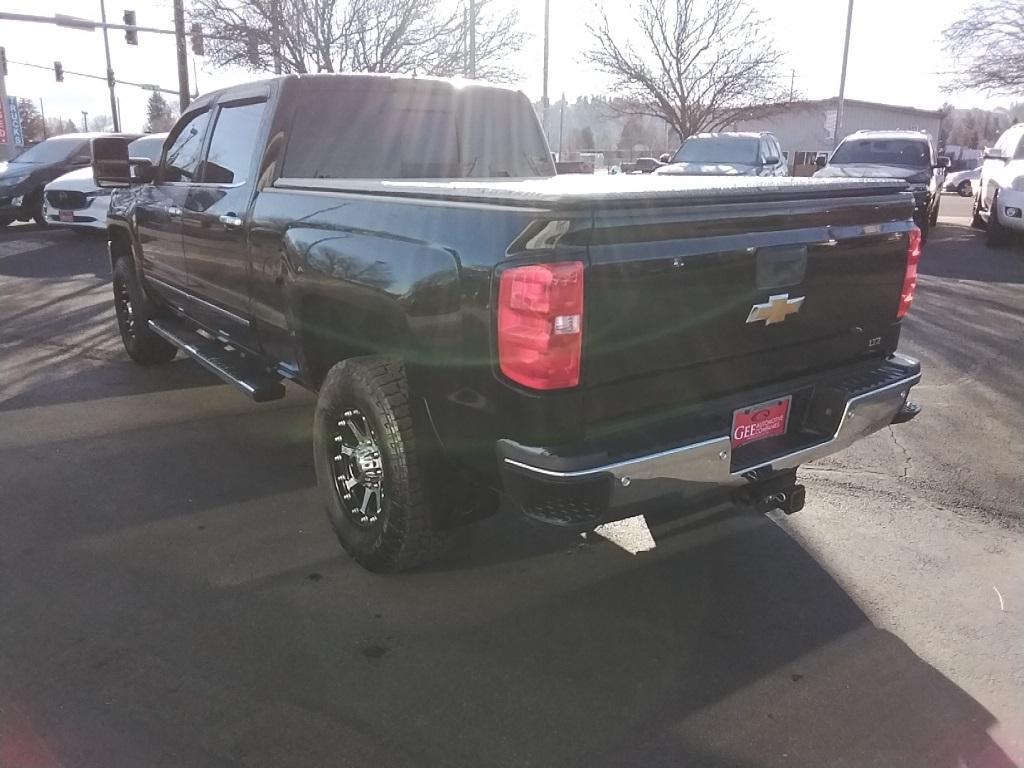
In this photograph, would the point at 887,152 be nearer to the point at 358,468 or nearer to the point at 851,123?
the point at 358,468

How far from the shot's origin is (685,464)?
2666 mm

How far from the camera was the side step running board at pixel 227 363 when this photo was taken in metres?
4.27

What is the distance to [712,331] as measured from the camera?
2855 millimetres

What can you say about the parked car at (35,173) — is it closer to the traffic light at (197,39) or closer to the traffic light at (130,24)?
the traffic light at (197,39)

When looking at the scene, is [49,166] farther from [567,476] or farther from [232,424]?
[567,476]

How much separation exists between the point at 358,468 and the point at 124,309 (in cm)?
436

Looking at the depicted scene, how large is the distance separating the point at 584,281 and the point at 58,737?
210cm

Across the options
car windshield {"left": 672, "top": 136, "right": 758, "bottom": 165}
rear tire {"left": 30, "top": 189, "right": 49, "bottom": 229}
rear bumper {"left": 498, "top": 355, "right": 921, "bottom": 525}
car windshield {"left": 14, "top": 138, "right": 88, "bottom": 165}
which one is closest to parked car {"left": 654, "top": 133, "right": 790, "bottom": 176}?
car windshield {"left": 672, "top": 136, "right": 758, "bottom": 165}

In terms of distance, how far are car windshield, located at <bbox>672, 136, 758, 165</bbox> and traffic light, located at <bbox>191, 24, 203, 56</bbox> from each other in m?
13.8

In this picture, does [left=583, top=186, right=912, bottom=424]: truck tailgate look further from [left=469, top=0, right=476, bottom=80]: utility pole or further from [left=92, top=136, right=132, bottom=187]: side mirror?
[left=469, top=0, right=476, bottom=80]: utility pole

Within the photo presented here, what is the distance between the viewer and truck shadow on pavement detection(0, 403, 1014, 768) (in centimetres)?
249

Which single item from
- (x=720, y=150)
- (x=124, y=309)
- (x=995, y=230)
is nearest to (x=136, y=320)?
(x=124, y=309)

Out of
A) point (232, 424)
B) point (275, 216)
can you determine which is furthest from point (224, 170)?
point (232, 424)

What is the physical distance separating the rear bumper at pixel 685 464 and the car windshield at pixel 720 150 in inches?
519
